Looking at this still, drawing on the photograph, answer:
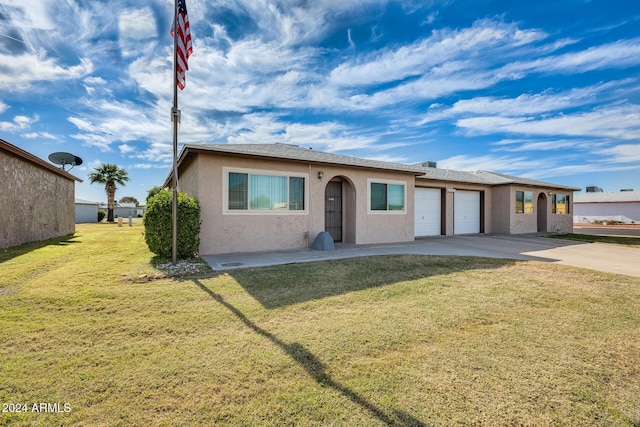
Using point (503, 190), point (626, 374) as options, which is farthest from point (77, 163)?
point (503, 190)

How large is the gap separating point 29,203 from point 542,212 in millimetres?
27447

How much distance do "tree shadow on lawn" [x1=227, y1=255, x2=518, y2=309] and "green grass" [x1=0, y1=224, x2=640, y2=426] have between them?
0.26 feet

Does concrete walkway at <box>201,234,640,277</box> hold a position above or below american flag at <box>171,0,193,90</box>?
below

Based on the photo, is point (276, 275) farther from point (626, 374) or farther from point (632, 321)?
point (632, 321)

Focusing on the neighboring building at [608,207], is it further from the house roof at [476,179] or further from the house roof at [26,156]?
the house roof at [26,156]

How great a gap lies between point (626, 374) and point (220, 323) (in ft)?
14.2

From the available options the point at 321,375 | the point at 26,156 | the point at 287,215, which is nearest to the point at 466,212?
the point at 287,215

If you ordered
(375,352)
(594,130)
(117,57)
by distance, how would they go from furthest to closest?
(594,130), (117,57), (375,352)

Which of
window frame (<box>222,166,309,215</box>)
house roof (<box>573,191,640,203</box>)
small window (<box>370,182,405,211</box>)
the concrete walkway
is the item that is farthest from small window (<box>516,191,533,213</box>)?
house roof (<box>573,191,640,203</box>)

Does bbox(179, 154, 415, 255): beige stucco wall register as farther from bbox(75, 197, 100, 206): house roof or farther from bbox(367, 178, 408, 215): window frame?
bbox(75, 197, 100, 206): house roof

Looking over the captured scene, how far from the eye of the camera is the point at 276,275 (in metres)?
6.14

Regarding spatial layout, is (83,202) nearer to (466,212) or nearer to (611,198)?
(466,212)

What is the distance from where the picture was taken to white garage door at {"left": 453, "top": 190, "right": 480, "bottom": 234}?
51.0 feet

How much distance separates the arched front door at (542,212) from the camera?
1812cm
